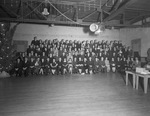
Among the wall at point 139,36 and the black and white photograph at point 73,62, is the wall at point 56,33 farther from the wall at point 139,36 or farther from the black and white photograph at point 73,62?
the wall at point 139,36

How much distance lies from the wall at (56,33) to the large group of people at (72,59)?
138 cm

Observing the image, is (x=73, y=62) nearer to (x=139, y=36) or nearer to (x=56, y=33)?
(x=56, y=33)

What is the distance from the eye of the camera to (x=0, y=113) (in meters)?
2.79

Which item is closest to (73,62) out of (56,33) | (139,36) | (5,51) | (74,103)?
(56,33)

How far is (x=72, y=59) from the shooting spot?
8.59 metres

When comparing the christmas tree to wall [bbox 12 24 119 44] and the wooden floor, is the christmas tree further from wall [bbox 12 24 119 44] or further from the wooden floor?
wall [bbox 12 24 119 44]

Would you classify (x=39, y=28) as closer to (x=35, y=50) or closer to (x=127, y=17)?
(x=35, y=50)

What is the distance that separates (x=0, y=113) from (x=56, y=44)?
7.00m

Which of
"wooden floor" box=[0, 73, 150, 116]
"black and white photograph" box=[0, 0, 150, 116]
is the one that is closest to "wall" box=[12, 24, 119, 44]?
"black and white photograph" box=[0, 0, 150, 116]

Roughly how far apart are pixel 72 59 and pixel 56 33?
325 cm

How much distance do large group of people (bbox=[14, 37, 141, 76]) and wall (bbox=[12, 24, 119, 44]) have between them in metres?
1.38

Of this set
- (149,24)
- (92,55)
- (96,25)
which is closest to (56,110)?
(96,25)

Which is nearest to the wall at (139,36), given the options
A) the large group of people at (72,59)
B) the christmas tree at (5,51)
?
the large group of people at (72,59)

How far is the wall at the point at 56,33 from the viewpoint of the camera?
10219mm
